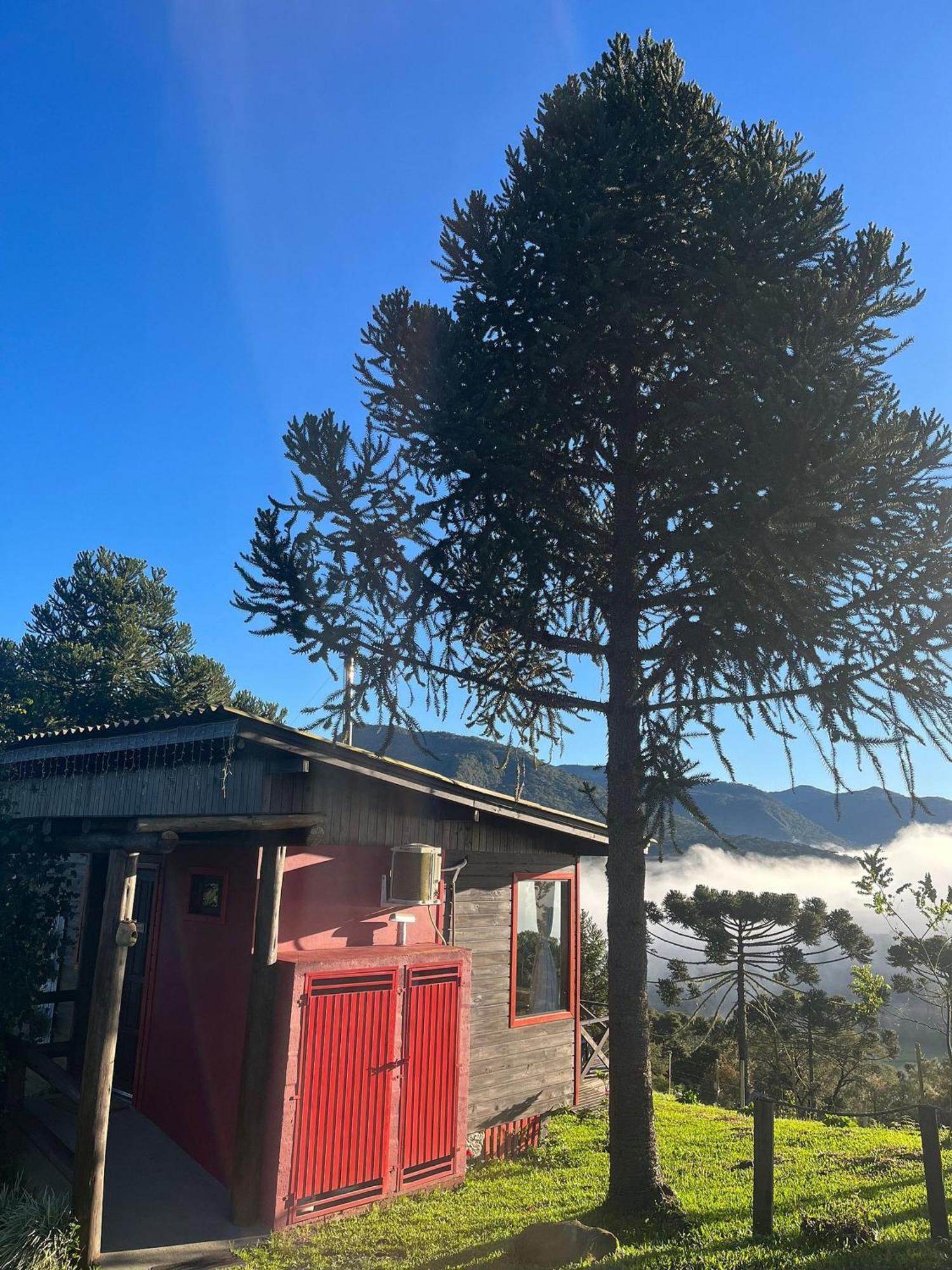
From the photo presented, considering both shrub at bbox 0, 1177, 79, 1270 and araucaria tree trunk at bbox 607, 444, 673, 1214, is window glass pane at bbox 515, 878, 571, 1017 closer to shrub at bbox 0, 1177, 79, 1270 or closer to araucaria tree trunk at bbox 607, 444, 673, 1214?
araucaria tree trunk at bbox 607, 444, 673, 1214

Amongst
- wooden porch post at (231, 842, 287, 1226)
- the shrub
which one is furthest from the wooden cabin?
the shrub

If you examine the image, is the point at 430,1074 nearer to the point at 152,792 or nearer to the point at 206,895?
the point at 206,895

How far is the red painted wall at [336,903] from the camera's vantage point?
9117 millimetres

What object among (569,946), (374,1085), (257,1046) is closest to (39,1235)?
(257,1046)

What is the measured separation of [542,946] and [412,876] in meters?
4.03

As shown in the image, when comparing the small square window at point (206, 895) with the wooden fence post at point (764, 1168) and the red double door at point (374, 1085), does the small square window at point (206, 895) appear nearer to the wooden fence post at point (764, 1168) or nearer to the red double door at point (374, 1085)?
the red double door at point (374, 1085)

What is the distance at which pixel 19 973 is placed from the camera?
29.4ft

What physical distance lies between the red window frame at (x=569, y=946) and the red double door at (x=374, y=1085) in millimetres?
2279

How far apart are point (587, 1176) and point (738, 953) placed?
1073 inches

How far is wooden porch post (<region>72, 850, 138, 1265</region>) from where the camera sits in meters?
6.95

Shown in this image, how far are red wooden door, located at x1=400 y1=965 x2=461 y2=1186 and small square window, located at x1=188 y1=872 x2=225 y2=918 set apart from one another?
2.36m

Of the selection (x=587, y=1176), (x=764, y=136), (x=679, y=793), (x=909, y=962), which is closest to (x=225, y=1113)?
(x=587, y=1176)

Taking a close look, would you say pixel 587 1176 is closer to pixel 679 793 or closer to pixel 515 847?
pixel 515 847

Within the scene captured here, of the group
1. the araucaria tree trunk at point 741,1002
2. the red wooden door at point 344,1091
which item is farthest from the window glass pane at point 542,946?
the araucaria tree trunk at point 741,1002
